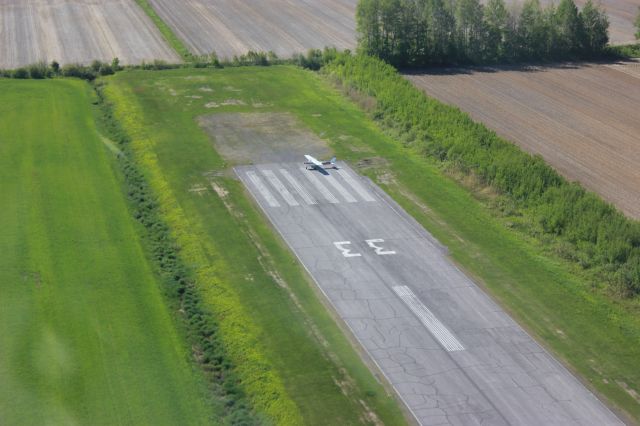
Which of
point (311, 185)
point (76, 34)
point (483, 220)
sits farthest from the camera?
point (76, 34)

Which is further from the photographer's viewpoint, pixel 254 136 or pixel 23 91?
pixel 23 91

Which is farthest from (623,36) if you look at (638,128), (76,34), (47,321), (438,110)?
(47,321)

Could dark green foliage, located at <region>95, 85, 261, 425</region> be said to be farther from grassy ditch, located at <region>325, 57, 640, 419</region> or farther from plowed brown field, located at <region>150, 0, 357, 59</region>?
plowed brown field, located at <region>150, 0, 357, 59</region>

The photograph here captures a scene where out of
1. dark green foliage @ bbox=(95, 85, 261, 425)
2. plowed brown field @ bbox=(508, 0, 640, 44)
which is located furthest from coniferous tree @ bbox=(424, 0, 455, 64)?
dark green foliage @ bbox=(95, 85, 261, 425)

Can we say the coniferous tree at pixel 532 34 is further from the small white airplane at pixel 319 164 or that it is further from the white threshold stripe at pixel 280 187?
the white threshold stripe at pixel 280 187

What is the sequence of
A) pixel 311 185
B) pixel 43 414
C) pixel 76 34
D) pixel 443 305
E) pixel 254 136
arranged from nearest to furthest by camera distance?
pixel 43 414 → pixel 443 305 → pixel 311 185 → pixel 254 136 → pixel 76 34

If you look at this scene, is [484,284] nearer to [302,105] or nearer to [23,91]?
[302,105]

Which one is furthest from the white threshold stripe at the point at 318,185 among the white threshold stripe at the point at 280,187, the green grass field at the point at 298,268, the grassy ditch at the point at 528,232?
the grassy ditch at the point at 528,232
